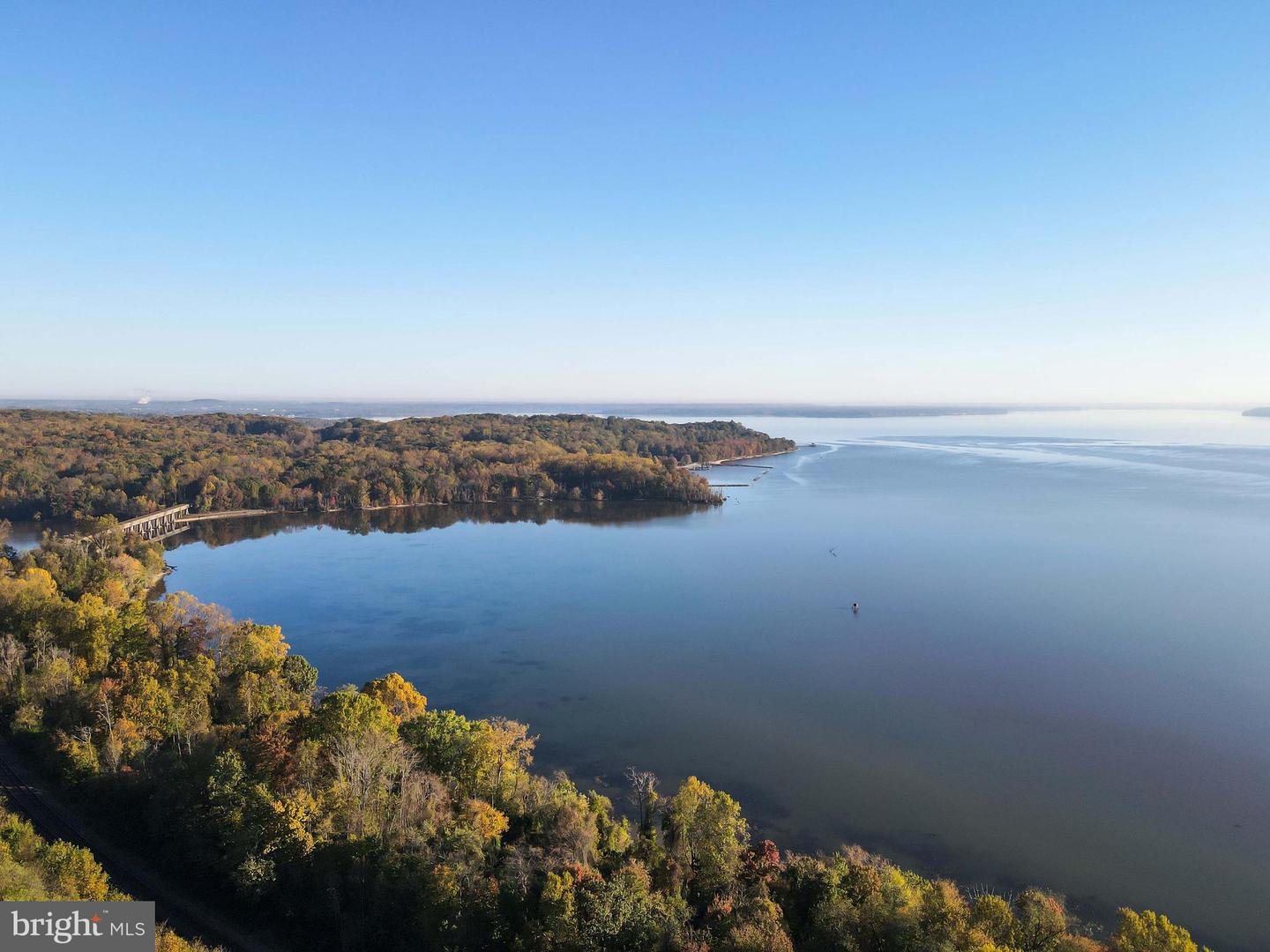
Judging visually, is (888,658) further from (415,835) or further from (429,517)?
(429,517)

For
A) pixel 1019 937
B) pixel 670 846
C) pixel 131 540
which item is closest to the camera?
pixel 1019 937

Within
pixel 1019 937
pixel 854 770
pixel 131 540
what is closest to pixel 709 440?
pixel 131 540

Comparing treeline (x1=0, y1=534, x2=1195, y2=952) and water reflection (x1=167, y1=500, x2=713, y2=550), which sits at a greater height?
treeline (x1=0, y1=534, x2=1195, y2=952)

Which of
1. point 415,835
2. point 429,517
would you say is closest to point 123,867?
point 415,835

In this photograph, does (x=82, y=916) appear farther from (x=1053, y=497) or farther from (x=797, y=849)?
(x=1053, y=497)

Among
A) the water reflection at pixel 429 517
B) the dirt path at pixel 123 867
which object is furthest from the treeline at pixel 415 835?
the water reflection at pixel 429 517

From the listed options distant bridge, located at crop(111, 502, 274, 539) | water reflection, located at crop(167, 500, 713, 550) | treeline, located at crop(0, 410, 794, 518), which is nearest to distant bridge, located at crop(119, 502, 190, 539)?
distant bridge, located at crop(111, 502, 274, 539)
